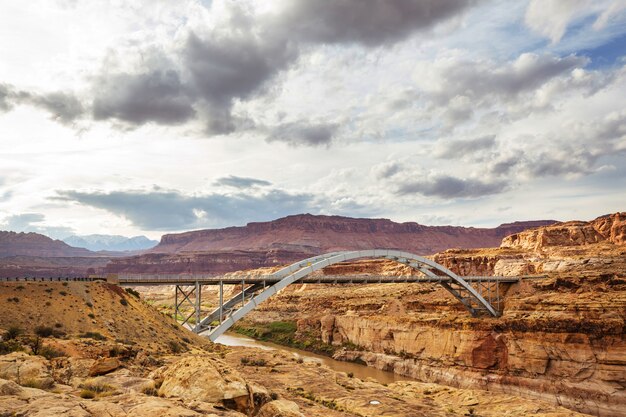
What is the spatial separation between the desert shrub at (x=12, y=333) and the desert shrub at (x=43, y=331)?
751 mm

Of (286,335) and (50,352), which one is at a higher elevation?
(50,352)

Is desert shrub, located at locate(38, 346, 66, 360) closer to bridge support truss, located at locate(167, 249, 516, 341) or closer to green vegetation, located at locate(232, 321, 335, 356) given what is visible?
bridge support truss, located at locate(167, 249, 516, 341)

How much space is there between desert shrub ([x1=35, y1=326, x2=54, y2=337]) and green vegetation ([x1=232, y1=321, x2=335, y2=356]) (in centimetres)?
3430

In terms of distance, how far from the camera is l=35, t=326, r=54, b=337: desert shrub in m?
21.7

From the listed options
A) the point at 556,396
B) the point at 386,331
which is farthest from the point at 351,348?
the point at 556,396

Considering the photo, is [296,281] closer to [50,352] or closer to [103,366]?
[50,352]

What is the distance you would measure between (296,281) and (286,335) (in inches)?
902

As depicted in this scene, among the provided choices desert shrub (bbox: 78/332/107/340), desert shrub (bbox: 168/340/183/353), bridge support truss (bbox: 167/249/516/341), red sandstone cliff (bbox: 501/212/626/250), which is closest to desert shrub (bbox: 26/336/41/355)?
desert shrub (bbox: 78/332/107/340)

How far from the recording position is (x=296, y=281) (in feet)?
137

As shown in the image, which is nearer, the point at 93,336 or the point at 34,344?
the point at 34,344

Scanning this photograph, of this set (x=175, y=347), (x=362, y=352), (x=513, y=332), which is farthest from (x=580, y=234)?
(x=175, y=347)

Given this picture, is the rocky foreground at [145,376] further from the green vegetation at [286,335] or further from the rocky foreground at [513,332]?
the green vegetation at [286,335]

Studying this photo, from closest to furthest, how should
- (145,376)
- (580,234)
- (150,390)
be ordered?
(150,390)
(145,376)
(580,234)

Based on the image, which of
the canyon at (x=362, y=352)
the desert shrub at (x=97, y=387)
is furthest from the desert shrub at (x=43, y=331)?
the desert shrub at (x=97, y=387)
